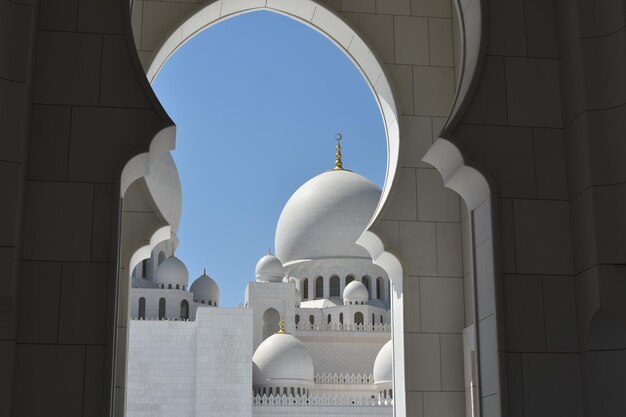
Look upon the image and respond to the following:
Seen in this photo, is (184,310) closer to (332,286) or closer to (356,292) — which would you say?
(356,292)

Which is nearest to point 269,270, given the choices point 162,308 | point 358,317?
point 358,317

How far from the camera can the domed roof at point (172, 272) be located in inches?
1394

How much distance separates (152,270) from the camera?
37406 mm

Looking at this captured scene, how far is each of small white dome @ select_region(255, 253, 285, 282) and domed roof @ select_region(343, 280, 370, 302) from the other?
2.65 m

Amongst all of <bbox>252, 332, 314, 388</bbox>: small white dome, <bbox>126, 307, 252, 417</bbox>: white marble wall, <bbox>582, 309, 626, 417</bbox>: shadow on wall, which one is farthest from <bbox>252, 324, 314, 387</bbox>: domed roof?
<bbox>582, 309, 626, 417</bbox>: shadow on wall

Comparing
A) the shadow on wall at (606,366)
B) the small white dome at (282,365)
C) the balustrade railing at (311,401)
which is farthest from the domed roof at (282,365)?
the shadow on wall at (606,366)

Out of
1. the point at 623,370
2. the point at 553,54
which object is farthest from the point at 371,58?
the point at 623,370

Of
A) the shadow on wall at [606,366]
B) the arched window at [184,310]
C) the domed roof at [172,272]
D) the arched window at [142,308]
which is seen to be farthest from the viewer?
the domed roof at [172,272]

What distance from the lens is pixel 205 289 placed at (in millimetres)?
37344

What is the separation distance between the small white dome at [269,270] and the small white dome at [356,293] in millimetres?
2657

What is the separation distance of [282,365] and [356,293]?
6772mm

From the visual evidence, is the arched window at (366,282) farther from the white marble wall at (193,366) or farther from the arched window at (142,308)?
the white marble wall at (193,366)

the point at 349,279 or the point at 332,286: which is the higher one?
the point at 349,279

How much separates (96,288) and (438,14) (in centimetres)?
424
